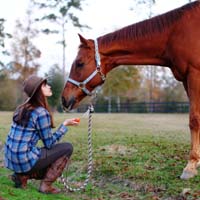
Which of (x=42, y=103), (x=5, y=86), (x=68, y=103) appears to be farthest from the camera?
(x=5, y=86)

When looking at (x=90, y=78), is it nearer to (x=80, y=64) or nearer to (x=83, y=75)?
(x=83, y=75)

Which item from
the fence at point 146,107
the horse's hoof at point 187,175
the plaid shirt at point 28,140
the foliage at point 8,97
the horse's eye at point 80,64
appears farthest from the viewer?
the fence at point 146,107

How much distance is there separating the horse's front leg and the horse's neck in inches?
22.3

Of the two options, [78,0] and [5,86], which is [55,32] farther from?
[5,86]

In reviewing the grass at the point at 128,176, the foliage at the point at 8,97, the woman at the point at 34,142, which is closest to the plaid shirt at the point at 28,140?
A: the woman at the point at 34,142

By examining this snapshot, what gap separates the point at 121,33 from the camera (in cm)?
486

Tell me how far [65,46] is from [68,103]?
3253 cm

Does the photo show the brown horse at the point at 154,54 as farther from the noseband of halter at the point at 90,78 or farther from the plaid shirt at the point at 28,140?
the plaid shirt at the point at 28,140

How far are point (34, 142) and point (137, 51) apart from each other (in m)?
1.99

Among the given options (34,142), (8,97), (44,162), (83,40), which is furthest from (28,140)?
(8,97)

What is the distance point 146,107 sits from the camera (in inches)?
1443

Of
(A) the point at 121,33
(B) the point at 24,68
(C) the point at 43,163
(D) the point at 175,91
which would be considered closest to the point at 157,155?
(A) the point at 121,33

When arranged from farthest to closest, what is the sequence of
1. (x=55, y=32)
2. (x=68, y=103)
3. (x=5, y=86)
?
(x=55, y=32)
(x=5, y=86)
(x=68, y=103)

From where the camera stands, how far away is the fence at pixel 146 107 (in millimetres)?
33938
